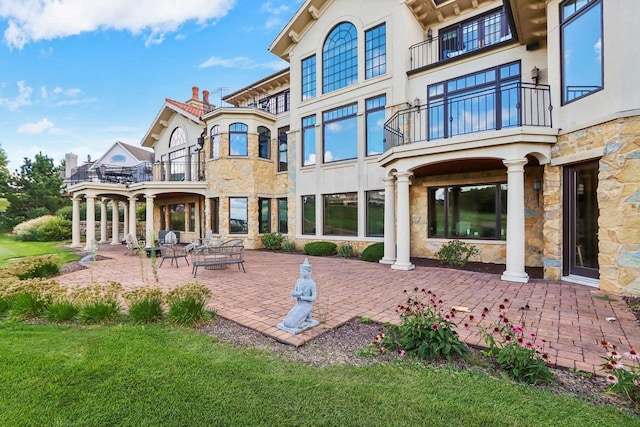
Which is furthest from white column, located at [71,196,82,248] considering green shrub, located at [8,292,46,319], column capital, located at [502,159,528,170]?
column capital, located at [502,159,528,170]

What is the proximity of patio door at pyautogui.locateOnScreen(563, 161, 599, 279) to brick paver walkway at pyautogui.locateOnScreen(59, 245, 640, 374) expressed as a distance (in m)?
0.66

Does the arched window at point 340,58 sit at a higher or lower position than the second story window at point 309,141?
higher

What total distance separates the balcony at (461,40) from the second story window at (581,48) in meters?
2.65

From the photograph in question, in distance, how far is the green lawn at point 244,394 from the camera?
89.0 inches

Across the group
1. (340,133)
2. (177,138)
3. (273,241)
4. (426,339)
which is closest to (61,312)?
(426,339)

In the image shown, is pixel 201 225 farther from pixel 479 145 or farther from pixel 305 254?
pixel 479 145

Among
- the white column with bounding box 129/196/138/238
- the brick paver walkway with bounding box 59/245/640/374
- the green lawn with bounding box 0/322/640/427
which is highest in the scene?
the white column with bounding box 129/196/138/238

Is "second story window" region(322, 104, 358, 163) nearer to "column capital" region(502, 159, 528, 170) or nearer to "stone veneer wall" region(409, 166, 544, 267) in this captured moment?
"stone veneer wall" region(409, 166, 544, 267)

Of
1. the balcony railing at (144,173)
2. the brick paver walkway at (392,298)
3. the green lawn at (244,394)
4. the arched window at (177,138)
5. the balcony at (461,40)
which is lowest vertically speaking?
the brick paver walkway at (392,298)

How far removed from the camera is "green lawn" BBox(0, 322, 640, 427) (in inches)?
89.0

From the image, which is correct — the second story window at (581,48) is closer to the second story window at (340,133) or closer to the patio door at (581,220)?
the patio door at (581,220)

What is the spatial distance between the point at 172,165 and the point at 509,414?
770 inches

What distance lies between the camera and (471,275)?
771 centimetres

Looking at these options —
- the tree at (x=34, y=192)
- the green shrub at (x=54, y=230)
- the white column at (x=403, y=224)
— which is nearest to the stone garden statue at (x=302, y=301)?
the white column at (x=403, y=224)
